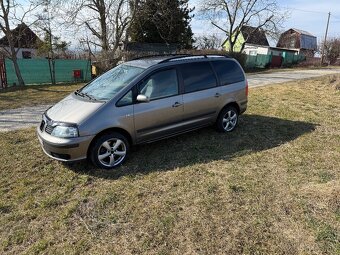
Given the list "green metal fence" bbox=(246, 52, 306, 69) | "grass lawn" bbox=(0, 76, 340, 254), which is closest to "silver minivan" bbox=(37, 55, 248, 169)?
"grass lawn" bbox=(0, 76, 340, 254)

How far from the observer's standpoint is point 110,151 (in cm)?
472

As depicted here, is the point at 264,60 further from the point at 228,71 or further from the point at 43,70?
the point at 228,71

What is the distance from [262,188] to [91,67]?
16.3 meters

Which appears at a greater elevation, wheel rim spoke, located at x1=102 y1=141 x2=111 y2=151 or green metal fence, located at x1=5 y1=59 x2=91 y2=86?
green metal fence, located at x1=5 y1=59 x2=91 y2=86

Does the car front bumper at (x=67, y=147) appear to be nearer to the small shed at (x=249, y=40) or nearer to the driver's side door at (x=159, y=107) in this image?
the driver's side door at (x=159, y=107)

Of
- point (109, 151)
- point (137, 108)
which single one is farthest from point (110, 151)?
point (137, 108)

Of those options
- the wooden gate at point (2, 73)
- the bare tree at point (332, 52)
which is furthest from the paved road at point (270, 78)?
the bare tree at point (332, 52)

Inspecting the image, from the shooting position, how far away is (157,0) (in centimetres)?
2027

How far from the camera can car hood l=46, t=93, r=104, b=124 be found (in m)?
4.44

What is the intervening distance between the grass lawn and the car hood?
81 centimetres

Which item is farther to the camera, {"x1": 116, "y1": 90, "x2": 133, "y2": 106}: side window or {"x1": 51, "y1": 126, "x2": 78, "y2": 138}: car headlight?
{"x1": 116, "y1": 90, "x2": 133, "y2": 106}: side window

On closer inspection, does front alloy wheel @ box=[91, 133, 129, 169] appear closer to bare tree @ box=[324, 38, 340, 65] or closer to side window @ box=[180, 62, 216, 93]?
side window @ box=[180, 62, 216, 93]

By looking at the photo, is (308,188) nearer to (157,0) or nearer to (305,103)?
(305,103)

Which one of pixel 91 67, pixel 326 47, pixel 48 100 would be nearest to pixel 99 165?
pixel 48 100
